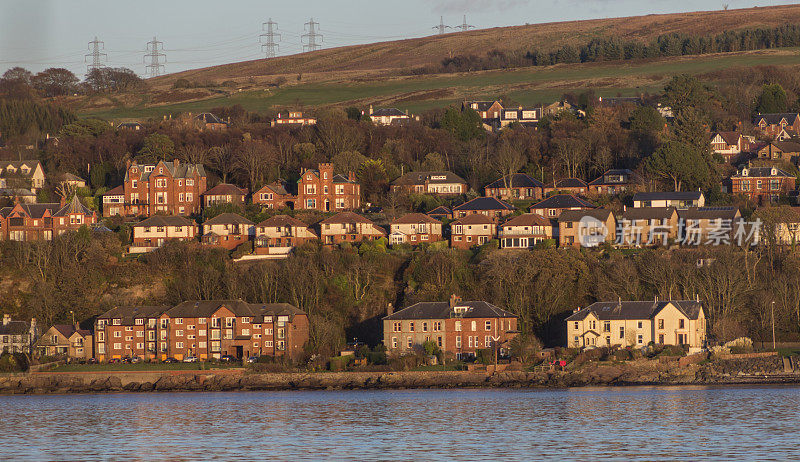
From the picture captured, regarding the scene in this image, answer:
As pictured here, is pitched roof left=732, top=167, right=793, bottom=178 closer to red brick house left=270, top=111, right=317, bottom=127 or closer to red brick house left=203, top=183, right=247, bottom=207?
red brick house left=203, top=183, right=247, bottom=207

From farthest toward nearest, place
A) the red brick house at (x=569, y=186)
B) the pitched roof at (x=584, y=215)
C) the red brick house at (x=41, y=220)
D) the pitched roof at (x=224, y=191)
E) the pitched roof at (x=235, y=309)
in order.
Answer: the red brick house at (x=569, y=186), the pitched roof at (x=224, y=191), the red brick house at (x=41, y=220), the pitched roof at (x=584, y=215), the pitched roof at (x=235, y=309)

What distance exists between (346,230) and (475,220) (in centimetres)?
973

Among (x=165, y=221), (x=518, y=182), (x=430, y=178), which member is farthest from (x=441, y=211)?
(x=165, y=221)

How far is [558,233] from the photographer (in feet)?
297

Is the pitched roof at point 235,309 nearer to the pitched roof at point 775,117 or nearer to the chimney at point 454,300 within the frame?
the chimney at point 454,300

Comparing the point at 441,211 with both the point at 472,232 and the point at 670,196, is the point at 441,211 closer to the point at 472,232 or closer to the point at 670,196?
the point at 472,232

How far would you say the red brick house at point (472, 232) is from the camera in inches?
3565

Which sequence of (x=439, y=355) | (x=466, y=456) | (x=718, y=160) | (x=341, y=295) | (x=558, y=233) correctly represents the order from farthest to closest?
1. (x=718, y=160)
2. (x=558, y=233)
3. (x=341, y=295)
4. (x=439, y=355)
5. (x=466, y=456)

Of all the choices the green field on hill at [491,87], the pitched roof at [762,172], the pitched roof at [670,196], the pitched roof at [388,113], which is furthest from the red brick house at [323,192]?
the green field on hill at [491,87]

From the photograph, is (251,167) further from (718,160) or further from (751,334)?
(751,334)

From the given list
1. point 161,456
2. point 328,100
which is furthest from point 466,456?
point 328,100

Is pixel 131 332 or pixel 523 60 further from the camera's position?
pixel 523 60

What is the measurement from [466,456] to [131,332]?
42960 millimetres

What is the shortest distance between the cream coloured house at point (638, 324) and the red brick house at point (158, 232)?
3406 cm
